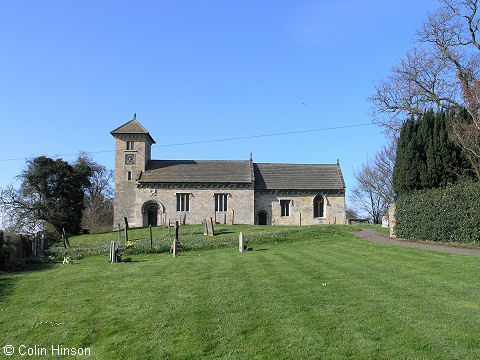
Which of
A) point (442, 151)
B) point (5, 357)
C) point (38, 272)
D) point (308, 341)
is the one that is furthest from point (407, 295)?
point (442, 151)

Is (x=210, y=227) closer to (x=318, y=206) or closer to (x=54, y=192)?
(x=318, y=206)

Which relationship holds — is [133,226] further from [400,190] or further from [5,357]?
[5,357]

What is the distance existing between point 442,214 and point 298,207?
23.0m

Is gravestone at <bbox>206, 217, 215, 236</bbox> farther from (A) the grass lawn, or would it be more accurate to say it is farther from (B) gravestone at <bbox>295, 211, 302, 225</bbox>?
(B) gravestone at <bbox>295, 211, 302, 225</bbox>

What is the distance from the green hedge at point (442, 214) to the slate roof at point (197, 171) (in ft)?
67.4

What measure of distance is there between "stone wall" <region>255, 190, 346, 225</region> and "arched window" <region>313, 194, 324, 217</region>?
0.48 meters

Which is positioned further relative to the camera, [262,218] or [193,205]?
[262,218]

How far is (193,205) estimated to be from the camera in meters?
40.2

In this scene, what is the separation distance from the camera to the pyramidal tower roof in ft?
136

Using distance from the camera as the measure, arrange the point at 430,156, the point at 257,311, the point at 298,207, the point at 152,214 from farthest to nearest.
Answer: the point at 298,207 → the point at 152,214 → the point at 430,156 → the point at 257,311

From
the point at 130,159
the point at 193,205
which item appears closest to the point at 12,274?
the point at 193,205

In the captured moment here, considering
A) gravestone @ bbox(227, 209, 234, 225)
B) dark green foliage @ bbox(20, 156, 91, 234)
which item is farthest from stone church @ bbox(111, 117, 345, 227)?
dark green foliage @ bbox(20, 156, 91, 234)

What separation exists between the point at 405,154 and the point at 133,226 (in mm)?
26391

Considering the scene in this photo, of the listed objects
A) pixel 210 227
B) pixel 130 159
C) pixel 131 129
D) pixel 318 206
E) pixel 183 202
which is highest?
pixel 131 129
